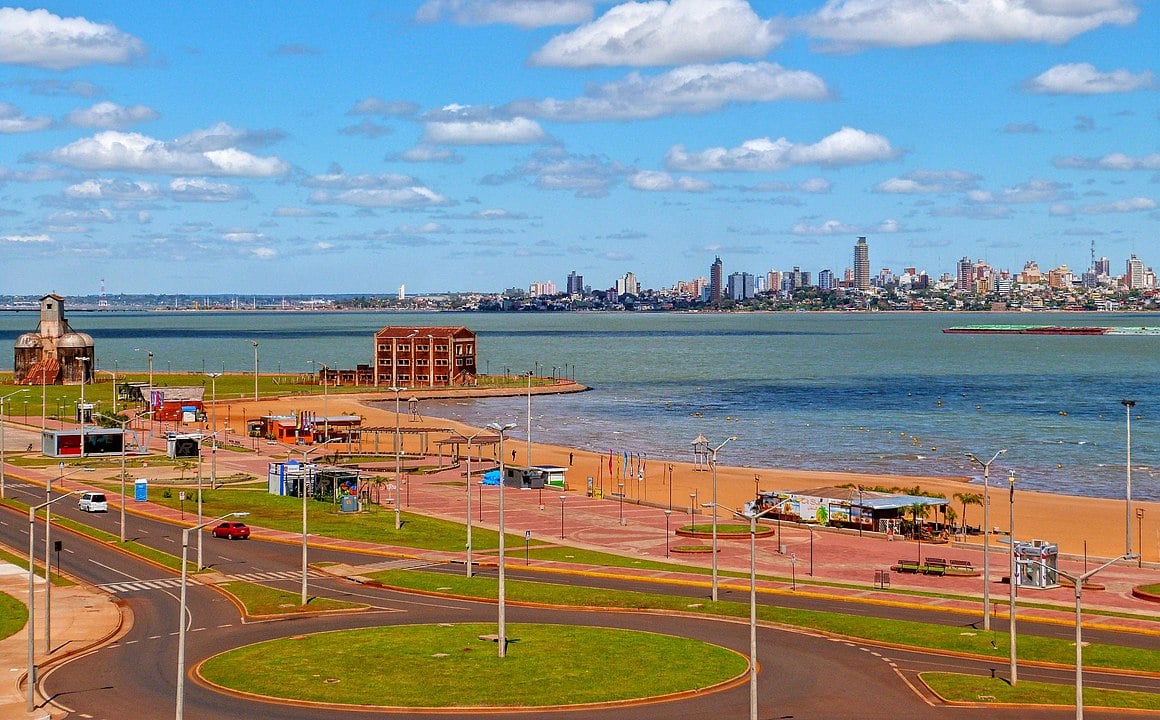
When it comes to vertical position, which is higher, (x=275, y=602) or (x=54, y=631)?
(x=275, y=602)

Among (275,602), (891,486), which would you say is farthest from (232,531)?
(891,486)

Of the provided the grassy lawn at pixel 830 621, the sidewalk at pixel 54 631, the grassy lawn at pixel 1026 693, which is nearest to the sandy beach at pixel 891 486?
the grassy lawn at pixel 830 621

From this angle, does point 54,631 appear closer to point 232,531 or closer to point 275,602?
point 275,602

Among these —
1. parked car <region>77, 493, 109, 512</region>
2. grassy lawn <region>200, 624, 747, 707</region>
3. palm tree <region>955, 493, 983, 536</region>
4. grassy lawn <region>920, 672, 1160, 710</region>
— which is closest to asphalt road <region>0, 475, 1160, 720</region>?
grassy lawn <region>200, 624, 747, 707</region>

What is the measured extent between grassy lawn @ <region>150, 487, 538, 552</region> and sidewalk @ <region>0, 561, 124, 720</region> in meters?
18.3

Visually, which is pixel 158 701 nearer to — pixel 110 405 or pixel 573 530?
pixel 573 530

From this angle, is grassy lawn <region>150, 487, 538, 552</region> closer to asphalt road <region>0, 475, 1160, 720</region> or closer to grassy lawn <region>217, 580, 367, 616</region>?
asphalt road <region>0, 475, 1160, 720</region>

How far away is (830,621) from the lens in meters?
65.9

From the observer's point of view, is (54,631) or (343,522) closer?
(54,631)

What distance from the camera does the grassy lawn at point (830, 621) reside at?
195 feet

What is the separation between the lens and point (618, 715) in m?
49.8

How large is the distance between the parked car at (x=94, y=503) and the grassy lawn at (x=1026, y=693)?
68769mm

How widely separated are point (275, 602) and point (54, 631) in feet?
35.5

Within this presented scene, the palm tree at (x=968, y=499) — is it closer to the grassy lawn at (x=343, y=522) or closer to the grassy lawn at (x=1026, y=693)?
the grassy lawn at (x=343, y=522)
